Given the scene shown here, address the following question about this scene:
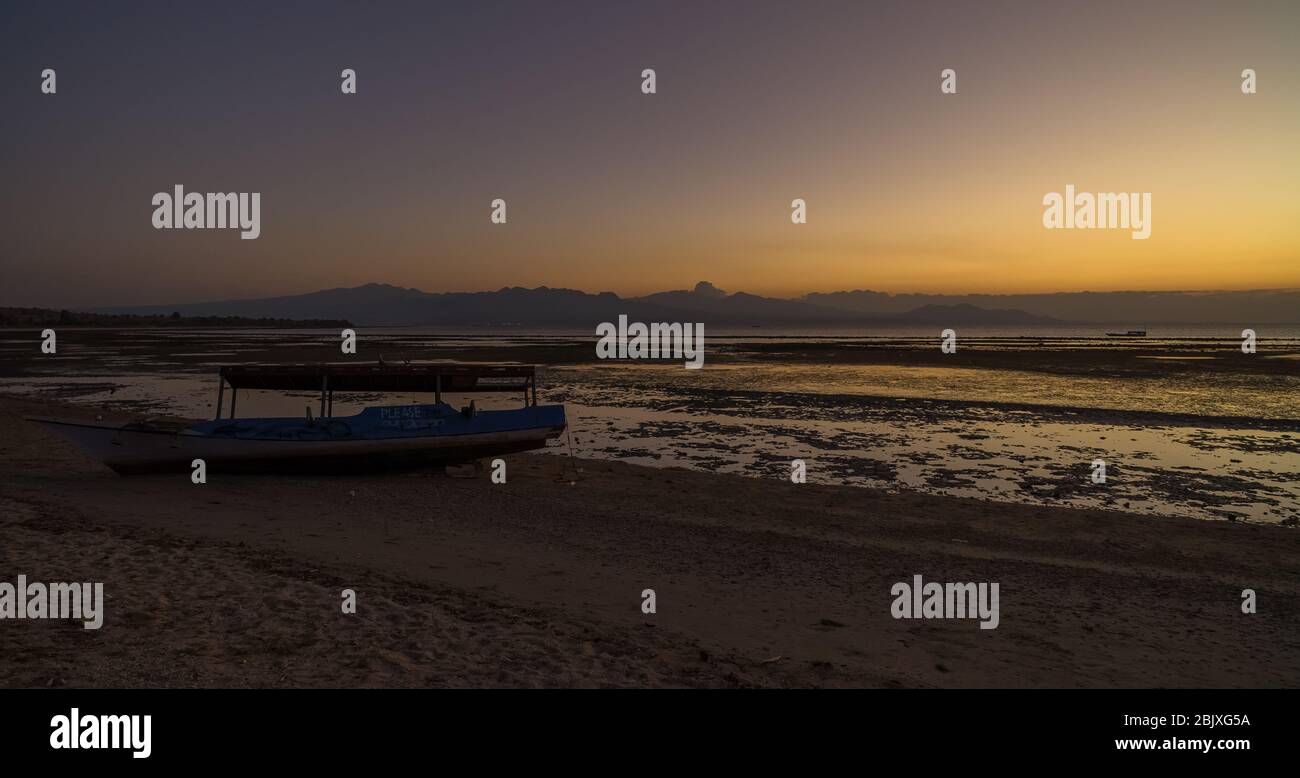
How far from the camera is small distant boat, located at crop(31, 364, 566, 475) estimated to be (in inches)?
665

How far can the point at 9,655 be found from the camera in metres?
6.63

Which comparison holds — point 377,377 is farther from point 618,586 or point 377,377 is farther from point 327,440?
point 618,586

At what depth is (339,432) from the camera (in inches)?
715

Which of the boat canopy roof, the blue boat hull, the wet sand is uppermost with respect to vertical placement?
the boat canopy roof

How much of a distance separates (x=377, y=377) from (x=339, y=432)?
165 centimetres

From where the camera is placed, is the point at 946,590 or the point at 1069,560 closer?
the point at 946,590

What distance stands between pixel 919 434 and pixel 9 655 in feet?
79.1

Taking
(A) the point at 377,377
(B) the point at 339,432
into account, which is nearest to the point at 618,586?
(B) the point at 339,432

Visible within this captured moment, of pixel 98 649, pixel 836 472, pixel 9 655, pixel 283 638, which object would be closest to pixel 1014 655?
pixel 283 638

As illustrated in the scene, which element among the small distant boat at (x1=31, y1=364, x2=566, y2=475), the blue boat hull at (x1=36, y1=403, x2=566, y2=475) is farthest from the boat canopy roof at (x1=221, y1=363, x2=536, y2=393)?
the blue boat hull at (x1=36, y1=403, x2=566, y2=475)

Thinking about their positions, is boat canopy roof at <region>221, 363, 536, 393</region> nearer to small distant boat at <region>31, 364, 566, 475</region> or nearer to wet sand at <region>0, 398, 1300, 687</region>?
small distant boat at <region>31, 364, 566, 475</region>

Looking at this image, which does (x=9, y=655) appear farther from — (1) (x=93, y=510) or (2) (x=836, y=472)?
(2) (x=836, y=472)

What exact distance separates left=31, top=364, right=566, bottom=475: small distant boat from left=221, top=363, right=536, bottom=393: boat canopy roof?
0.09 feet

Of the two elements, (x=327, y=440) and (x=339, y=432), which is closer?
(x=327, y=440)
